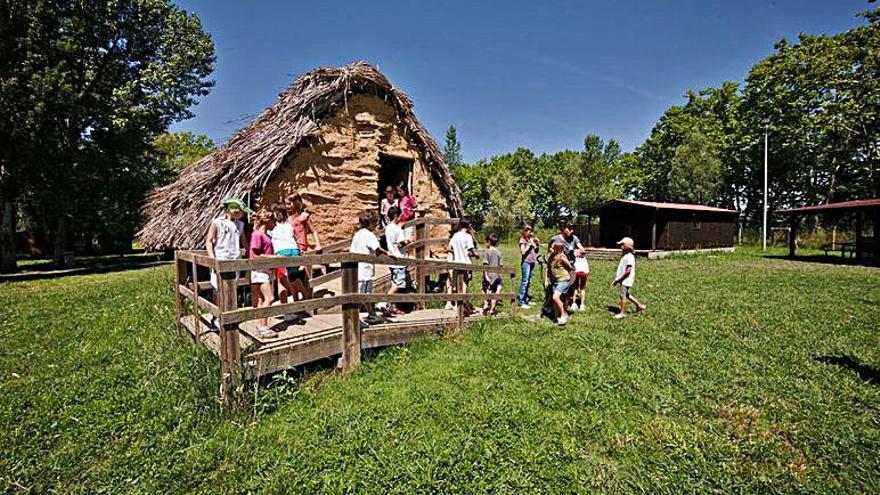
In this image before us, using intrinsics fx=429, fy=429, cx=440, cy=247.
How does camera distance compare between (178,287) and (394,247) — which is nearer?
(178,287)

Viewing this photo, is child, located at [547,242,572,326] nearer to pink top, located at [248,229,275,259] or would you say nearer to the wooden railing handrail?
the wooden railing handrail

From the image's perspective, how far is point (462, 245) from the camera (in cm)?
821

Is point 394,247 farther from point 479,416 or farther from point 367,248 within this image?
point 479,416

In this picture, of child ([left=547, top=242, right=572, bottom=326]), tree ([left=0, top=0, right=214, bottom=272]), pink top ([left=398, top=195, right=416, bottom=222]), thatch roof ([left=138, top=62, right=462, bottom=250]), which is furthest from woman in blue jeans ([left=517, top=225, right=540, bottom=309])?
tree ([left=0, top=0, right=214, bottom=272])

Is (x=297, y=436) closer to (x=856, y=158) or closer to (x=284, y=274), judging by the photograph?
(x=284, y=274)

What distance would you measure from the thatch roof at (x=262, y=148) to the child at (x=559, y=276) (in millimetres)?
4451

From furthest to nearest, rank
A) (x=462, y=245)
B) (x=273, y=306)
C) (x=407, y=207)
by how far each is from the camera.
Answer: (x=407, y=207), (x=462, y=245), (x=273, y=306)

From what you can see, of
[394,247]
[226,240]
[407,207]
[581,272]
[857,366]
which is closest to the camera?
[857,366]

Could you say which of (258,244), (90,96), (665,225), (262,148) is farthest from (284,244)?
(665,225)

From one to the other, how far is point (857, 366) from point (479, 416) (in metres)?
5.15

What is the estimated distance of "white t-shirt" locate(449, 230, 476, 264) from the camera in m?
8.21

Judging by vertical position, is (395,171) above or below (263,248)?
above

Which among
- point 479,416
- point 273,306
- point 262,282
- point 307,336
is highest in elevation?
point 262,282

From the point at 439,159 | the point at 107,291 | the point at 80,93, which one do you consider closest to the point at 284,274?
the point at 439,159
